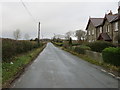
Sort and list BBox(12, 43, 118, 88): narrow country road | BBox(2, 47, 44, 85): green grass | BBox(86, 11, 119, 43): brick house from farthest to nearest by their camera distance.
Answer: BBox(86, 11, 119, 43): brick house → BBox(2, 47, 44, 85): green grass → BBox(12, 43, 118, 88): narrow country road

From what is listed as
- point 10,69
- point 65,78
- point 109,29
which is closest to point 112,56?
point 65,78

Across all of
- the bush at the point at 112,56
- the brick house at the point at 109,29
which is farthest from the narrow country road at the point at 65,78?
the brick house at the point at 109,29

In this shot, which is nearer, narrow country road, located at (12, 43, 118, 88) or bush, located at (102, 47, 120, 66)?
narrow country road, located at (12, 43, 118, 88)

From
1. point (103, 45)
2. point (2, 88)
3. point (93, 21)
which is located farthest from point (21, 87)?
point (93, 21)

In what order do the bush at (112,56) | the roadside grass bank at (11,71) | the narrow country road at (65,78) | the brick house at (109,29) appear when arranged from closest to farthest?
the narrow country road at (65,78) → the roadside grass bank at (11,71) → the bush at (112,56) → the brick house at (109,29)

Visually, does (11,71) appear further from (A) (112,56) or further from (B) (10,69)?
(A) (112,56)

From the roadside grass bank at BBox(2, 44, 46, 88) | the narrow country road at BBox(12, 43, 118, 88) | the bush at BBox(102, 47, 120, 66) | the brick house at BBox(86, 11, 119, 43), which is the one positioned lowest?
the narrow country road at BBox(12, 43, 118, 88)

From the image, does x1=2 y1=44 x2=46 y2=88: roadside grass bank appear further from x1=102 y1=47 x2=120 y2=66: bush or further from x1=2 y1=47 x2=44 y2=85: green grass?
x1=102 y1=47 x2=120 y2=66: bush

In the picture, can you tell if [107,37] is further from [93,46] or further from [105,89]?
[105,89]

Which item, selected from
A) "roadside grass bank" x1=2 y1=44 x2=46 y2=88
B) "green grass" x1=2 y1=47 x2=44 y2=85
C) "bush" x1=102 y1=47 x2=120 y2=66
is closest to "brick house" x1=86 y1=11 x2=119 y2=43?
"bush" x1=102 y1=47 x2=120 y2=66

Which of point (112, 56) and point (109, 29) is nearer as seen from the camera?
point (112, 56)

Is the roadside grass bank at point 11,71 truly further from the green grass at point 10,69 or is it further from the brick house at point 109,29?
the brick house at point 109,29

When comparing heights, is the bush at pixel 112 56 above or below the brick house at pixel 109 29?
below

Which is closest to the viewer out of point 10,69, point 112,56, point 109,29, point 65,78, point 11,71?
point 65,78
